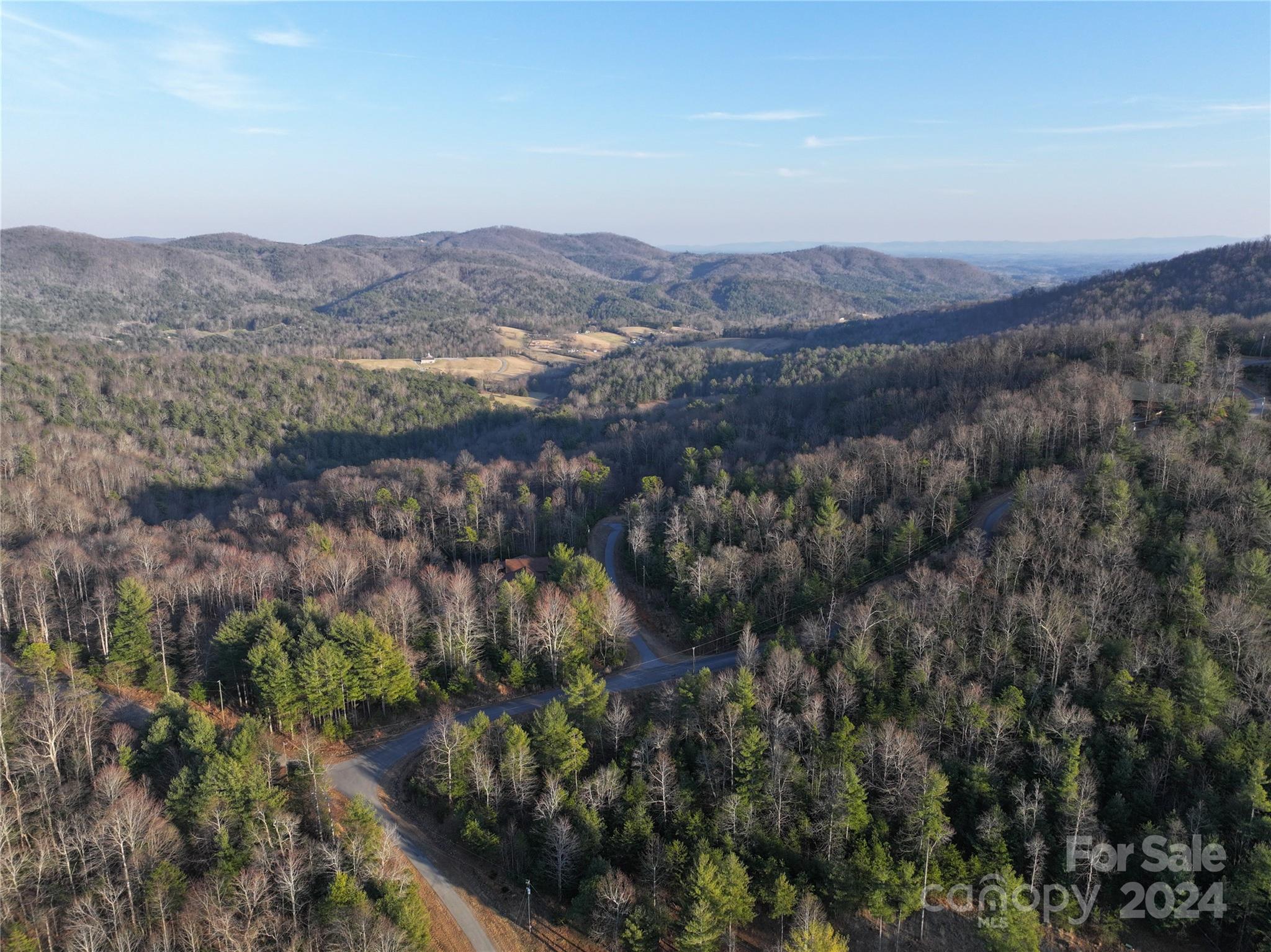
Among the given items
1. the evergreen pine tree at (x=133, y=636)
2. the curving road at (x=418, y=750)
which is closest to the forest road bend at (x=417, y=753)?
the curving road at (x=418, y=750)

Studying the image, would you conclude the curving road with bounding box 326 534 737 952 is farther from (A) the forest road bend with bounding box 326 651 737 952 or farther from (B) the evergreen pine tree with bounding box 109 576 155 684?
(B) the evergreen pine tree with bounding box 109 576 155 684

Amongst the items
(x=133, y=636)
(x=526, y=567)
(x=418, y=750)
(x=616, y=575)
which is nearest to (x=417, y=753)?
(x=418, y=750)

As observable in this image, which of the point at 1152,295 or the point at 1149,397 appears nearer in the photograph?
the point at 1149,397

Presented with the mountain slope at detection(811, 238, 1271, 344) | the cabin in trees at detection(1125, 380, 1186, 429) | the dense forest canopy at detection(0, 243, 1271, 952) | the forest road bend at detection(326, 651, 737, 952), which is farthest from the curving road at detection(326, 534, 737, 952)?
the mountain slope at detection(811, 238, 1271, 344)

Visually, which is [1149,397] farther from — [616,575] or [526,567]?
[526,567]

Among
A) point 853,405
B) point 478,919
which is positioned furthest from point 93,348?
point 478,919

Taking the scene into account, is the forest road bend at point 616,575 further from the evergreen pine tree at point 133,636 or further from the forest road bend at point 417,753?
the evergreen pine tree at point 133,636

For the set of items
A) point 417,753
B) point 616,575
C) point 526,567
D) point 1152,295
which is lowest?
point 417,753

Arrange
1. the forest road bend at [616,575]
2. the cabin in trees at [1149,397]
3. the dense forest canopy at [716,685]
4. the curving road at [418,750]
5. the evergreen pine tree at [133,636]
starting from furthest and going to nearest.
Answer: the cabin in trees at [1149,397]
the forest road bend at [616,575]
the evergreen pine tree at [133,636]
the curving road at [418,750]
the dense forest canopy at [716,685]
